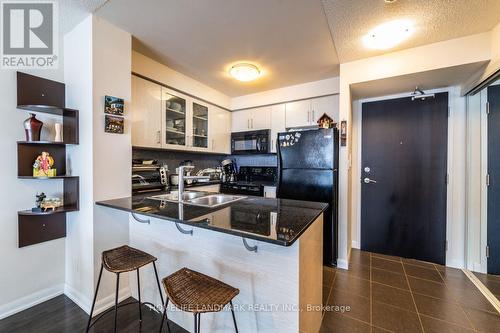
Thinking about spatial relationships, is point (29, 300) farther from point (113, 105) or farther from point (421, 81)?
point (421, 81)

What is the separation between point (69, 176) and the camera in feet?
5.73

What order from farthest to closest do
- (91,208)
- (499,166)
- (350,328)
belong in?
(499,166)
(91,208)
(350,328)

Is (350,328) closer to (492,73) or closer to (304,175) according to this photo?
(304,175)

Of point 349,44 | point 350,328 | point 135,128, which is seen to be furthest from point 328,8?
point 350,328

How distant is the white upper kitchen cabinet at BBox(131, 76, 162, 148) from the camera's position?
226 cm

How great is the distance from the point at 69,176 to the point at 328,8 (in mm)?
2442

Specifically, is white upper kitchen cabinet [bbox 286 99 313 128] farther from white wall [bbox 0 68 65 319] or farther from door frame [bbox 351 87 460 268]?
white wall [bbox 0 68 65 319]

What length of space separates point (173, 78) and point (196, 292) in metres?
2.48

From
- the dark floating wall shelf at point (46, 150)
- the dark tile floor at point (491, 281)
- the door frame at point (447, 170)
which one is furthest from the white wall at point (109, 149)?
the dark tile floor at point (491, 281)

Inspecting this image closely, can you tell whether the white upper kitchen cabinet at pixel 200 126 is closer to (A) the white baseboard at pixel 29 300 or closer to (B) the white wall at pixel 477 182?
(A) the white baseboard at pixel 29 300

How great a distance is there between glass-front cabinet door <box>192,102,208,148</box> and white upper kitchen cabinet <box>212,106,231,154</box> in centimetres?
8

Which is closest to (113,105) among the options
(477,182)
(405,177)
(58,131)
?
(58,131)

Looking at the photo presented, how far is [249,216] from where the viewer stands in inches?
50.4

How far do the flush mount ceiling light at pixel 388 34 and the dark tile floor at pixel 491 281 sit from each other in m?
2.50
